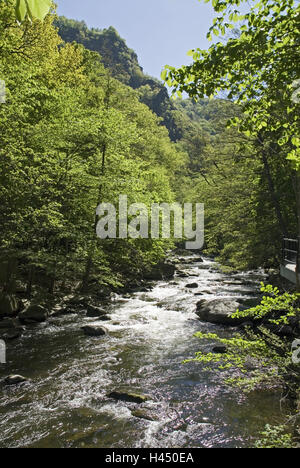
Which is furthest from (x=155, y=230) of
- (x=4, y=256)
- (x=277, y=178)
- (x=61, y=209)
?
(x=4, y=256)

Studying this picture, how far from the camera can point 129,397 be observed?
7.05 metres

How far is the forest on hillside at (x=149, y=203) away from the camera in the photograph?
4383 millimetres

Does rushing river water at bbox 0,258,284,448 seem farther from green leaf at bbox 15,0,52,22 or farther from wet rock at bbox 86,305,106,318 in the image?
green leaf at bbox 15,0,52,22

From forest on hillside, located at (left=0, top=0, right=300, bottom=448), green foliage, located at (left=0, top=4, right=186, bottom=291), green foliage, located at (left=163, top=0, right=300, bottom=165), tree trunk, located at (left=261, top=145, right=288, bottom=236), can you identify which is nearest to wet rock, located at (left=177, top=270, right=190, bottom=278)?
forest on hillside, located at (left=0, top=0, right=300, bottom=448)

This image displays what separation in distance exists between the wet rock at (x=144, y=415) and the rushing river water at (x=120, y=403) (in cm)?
8

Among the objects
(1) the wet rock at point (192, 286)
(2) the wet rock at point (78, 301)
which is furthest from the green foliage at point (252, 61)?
(1) the wet rock at point (192, 286)

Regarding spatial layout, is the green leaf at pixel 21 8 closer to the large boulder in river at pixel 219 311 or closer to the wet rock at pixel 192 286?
the large boulder in river at pixel 219 311

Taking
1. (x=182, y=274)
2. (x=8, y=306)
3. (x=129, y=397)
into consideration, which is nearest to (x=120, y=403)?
(x=129, y=397)

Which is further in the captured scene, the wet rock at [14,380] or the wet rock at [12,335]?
the wet rock at [12,335]

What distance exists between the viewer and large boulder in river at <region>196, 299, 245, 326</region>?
40.8 feet

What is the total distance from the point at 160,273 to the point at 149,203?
8.16 m

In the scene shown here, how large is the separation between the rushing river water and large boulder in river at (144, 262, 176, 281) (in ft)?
35.0

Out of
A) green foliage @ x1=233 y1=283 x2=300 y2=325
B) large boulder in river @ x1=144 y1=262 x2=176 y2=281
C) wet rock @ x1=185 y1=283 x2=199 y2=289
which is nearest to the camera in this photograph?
green foliage @ x1=233 y1=283 x2=300 y2=325
